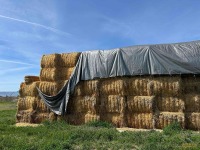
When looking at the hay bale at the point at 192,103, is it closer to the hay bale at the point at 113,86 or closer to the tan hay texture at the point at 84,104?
the hay bale at the point at 113,86

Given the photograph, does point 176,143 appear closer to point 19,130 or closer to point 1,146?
point 1,146

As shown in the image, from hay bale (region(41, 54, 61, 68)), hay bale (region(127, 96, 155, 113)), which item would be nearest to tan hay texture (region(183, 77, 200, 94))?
hay bale (region(127, 96, 155, 113))

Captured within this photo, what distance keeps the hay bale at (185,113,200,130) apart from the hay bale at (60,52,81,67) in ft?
23.7

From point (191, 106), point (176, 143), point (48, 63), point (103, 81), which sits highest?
point (48, 63)

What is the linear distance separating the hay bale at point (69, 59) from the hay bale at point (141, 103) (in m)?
4.20

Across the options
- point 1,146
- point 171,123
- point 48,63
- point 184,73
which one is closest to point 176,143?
point 171,123

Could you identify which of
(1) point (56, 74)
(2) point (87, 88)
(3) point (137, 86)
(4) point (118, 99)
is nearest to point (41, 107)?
→ (1) point (56, 74)

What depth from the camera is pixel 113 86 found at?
1688cm

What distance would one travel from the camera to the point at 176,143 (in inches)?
430

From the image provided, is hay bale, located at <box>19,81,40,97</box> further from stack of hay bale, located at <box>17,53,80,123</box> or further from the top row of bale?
the top row of bale

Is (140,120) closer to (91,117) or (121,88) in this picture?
(121,88)

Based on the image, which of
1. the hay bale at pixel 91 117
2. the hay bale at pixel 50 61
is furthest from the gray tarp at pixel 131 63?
the hay bale at pixel 91 117

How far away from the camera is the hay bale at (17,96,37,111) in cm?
1967

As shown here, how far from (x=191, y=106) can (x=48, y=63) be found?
29.2 ft
